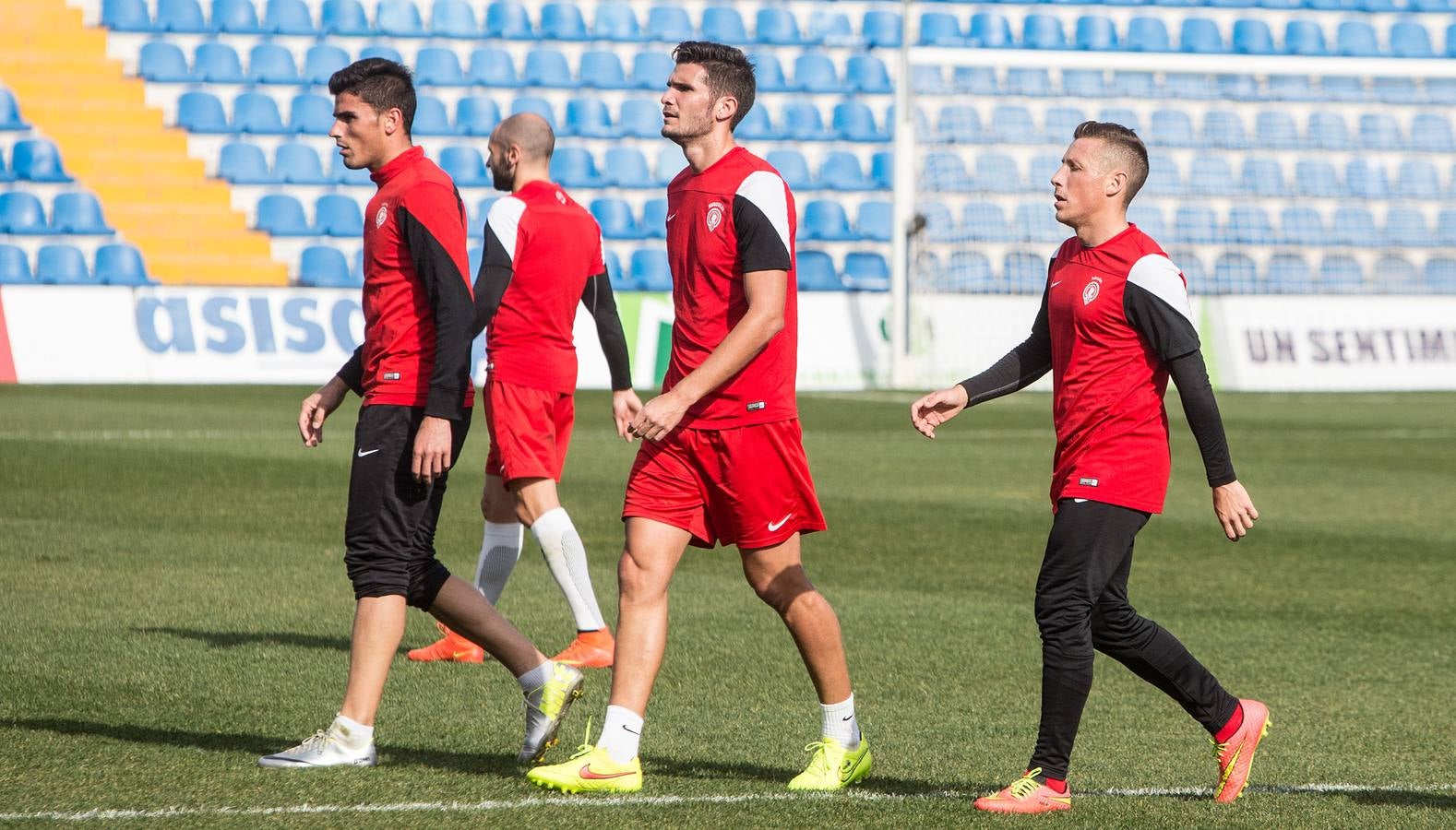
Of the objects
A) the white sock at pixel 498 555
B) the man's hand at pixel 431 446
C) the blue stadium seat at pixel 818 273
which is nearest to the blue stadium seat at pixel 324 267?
the blue stadium seat at pixel 818 273

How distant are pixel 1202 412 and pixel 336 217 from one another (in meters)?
21.3

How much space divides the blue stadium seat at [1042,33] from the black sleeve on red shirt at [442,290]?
80.3 ft

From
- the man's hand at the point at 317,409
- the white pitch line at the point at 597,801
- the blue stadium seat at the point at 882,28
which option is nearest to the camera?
the white pitch line at the point at 597,801

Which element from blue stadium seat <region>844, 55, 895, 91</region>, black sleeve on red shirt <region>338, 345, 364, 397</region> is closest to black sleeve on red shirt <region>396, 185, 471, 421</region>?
black sleeve on red shirt <region>338, 345, 364, 397</region>

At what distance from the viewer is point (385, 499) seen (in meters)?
4.88

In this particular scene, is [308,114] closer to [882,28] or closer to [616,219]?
[616,219]

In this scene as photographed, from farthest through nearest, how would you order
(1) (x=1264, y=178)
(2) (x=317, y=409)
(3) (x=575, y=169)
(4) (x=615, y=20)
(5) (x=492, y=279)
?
1. (4) (x=615, y=20)
2. (1) (x=1264, y=178)
3. (3) (x=575, y=169)
4. (5) (x=492, y=279)
5. (2) (x=317, y=409)

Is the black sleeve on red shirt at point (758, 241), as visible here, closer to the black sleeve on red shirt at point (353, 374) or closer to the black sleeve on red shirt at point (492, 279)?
the black sleeve on red shirt at point (353, 374)

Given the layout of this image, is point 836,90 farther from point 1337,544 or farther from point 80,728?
point 80,728

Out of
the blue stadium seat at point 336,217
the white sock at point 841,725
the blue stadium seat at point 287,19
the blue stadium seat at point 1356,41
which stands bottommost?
the white sock at point 841,725

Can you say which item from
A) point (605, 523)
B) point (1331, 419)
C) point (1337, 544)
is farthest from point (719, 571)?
point (1331, 419)

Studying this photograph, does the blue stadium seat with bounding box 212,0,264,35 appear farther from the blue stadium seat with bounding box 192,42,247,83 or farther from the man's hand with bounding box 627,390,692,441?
the man's hand with bounding box 627,390,692,441

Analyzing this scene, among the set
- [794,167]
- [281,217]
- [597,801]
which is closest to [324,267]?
[281,217]

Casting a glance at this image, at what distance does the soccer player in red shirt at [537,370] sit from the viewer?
22.1ft
